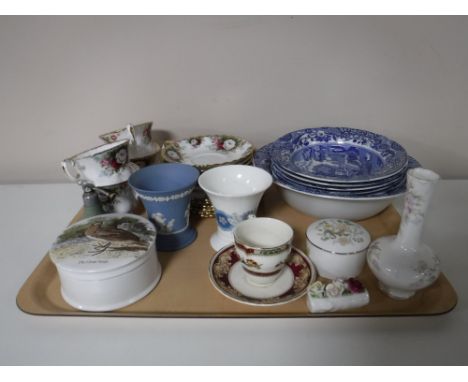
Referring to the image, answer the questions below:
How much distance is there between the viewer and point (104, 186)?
714 millimetres

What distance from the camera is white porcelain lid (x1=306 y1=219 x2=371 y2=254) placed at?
60 cm

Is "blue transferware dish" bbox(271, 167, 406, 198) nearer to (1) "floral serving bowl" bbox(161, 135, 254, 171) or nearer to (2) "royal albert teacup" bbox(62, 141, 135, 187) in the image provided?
(1) "floral serving bowl" bbox(161, 135, 254, 171)

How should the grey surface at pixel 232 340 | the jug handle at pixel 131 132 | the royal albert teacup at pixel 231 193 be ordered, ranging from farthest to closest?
the jug handle at pixel 131 132
the royal albert teacup at pixel 231 193
the grey surface at pixel 232 340

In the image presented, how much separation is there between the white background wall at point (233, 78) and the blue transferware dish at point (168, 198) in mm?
251

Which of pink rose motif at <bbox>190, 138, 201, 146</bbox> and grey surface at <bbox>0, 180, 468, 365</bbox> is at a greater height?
pink rose motif at <bbox>190, 138, 201, 146</bbox>

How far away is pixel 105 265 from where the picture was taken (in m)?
0.56

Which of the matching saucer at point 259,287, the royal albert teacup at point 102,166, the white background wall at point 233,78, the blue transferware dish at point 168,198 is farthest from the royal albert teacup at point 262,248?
the white background wall at point 233,78

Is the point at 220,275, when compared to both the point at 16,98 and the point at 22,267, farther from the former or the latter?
the point at 16,98

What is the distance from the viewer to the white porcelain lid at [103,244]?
1.84ft

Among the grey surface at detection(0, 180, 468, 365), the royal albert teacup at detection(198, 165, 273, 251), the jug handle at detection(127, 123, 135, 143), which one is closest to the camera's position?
the grey surface at detection(0, 180, 468, 365)

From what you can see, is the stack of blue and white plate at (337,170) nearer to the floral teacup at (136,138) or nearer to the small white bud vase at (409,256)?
the small white bud vase at (409,256)

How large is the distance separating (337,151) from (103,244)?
527 mm

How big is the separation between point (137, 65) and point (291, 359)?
0.70m

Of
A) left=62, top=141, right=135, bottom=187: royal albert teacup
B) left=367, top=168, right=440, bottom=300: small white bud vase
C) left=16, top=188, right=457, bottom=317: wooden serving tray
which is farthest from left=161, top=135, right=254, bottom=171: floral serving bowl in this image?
left=367, top=168, right=440, bottom=300: small white bud vase
